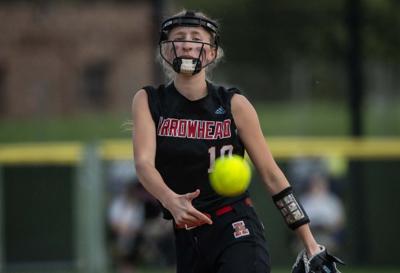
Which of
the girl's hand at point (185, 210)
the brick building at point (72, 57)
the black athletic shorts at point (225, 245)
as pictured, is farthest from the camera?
the brick building at point (72, 57)

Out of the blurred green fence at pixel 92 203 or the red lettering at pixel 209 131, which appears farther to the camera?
the blurred green fence at pixel 92 203

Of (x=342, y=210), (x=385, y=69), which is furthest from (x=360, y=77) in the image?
(x=385, y=69)

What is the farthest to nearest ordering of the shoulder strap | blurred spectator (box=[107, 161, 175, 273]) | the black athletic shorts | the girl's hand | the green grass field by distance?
1. the green grass field
2. blurred spectator (box=[107, 161, 175, 273])
3. the shoulder strap
4. the black athletic shorts
5. the girl's hand

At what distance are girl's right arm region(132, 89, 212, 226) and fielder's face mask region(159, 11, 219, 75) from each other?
0.81 feet

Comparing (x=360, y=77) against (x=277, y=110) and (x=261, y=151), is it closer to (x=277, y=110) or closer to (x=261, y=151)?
(x=277, y=110)

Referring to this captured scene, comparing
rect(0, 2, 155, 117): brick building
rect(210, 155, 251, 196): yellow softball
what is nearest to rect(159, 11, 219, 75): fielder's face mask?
rect(210, 155, 251, 196): yellow softball

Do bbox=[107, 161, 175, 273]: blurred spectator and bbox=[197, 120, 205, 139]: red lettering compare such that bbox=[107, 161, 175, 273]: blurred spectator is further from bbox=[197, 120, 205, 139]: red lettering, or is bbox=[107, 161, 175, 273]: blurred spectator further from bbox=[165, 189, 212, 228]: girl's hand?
bbox=[165, 189, 212, 228]: girl's hand

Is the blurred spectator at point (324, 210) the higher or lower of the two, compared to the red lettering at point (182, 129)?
lower

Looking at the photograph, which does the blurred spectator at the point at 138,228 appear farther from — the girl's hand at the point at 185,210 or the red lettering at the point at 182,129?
the girl's hand at the point at 185,210

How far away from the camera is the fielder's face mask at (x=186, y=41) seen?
5.63 meters

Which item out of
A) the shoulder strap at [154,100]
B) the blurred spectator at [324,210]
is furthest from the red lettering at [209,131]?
the blurred spectator at [324,210]

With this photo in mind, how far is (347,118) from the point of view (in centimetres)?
1473

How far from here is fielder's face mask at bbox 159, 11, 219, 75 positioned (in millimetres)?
5633

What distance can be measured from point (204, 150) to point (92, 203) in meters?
8.62
